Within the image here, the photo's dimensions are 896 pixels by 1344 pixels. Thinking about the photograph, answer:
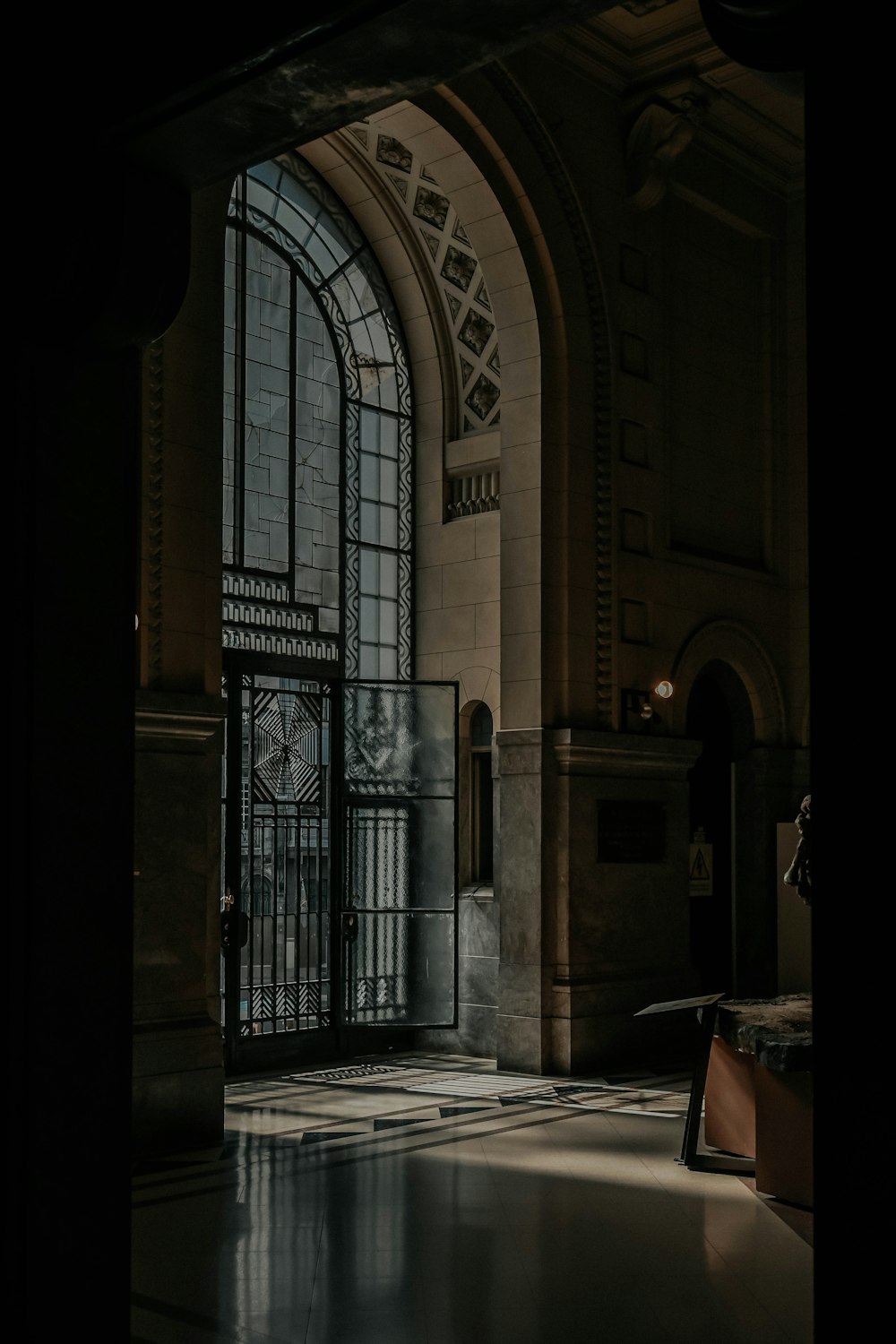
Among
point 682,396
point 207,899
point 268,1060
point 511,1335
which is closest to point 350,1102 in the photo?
point 268,1060

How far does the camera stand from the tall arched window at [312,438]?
38.1 ft

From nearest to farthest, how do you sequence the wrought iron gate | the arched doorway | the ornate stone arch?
the wrought iron gate < the ornate stone arch < the arched doorway

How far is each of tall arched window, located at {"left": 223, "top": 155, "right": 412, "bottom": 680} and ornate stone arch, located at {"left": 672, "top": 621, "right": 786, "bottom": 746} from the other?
259 centimetres

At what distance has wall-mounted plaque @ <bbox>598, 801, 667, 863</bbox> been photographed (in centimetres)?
1140

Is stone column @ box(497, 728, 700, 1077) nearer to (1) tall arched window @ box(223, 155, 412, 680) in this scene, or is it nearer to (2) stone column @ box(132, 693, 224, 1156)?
(1) tall arched window @ box(223, 155, 412, 680)

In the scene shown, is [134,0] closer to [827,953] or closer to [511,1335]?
[827,953]

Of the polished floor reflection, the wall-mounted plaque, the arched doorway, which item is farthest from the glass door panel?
the arched doorway

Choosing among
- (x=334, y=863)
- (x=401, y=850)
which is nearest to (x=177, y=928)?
(x=334, y=863)

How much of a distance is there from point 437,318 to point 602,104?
2.37 metres

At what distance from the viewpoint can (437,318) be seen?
517 inches

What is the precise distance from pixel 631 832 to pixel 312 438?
14.3ft

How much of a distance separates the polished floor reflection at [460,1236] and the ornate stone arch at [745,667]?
4231 mm

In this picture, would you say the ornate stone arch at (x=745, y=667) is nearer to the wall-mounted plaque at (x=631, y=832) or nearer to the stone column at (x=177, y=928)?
the wall-mounted plaque at (x=631, y=832)

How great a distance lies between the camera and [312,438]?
12281 millimetres
